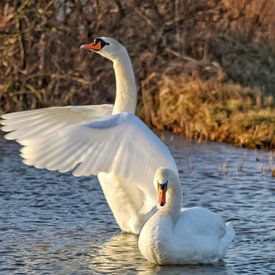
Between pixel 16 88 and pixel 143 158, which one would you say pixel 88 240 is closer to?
pixel 143 158

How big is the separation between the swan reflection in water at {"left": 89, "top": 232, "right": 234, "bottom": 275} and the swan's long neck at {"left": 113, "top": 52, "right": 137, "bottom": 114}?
4.27 ft

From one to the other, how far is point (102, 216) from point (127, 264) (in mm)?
2260

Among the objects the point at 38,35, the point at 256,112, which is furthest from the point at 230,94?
the point at 38,35

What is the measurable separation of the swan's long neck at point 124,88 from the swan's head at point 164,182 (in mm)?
1599

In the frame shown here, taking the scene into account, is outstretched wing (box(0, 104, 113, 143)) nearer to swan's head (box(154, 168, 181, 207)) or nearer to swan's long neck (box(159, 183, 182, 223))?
swan's head (box(154, 168, 181, 207))

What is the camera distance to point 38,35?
19.6m

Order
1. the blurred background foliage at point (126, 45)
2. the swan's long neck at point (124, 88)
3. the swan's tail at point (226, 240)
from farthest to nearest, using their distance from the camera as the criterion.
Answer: the blurred background foliage at point (126, 45) → the swan's long neck at point (124, 88) → the swan's tail at point (226, 240)

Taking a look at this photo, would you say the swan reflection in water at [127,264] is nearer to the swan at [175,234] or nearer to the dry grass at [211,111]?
the swan at [175,234]

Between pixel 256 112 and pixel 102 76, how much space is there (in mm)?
3558

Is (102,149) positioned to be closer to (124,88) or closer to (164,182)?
(164,182)

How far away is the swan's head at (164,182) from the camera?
7.94 m

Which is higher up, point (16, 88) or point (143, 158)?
point (143, 158)

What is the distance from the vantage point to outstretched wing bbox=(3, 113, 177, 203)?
792 cm

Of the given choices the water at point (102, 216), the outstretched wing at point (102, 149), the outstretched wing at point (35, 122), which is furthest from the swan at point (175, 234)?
the outstretched wing at point (35, 122)
